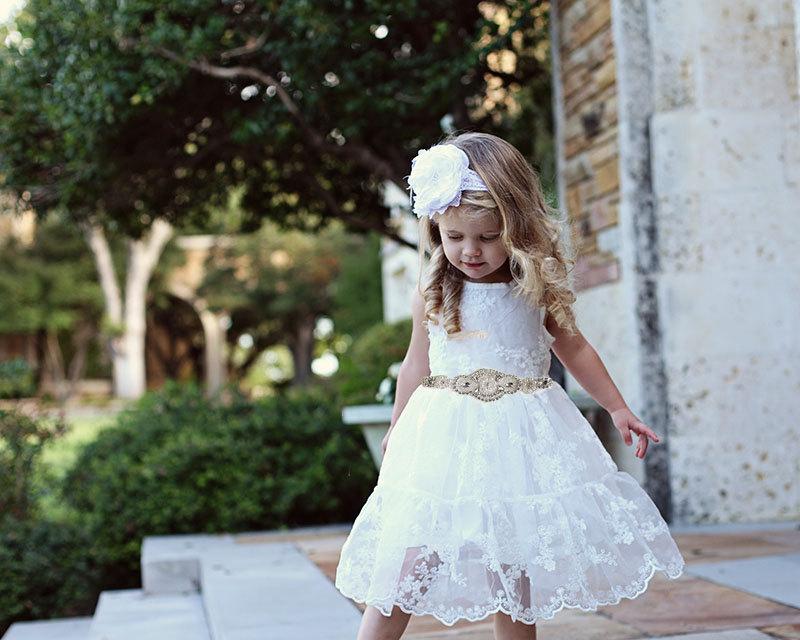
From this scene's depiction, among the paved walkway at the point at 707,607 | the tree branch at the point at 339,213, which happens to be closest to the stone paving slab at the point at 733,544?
the paved walkway at the point at 707,607

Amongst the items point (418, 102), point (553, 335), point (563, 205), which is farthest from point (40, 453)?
point (553, 335)

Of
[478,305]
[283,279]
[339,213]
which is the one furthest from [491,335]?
[283,279]

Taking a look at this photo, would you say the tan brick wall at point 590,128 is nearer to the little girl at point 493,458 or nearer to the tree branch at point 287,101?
the tree branch at point 287,101

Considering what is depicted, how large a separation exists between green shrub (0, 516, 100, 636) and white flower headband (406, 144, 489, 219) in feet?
11.4

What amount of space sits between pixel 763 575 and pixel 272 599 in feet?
5.59

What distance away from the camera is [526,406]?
2277mm

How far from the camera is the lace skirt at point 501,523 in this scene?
212 cm

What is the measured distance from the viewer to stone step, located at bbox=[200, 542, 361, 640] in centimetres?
310

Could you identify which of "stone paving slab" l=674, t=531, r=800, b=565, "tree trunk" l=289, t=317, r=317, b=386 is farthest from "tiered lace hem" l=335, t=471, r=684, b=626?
"tree trunk" l=289, t=317, r=317, b=386

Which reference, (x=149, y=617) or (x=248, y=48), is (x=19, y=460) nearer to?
(x=149, y=617)

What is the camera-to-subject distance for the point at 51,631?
4277 mm

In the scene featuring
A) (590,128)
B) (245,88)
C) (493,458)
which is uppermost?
(245,88)

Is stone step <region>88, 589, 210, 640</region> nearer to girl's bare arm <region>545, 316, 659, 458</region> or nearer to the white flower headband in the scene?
girl's bare arm <region>545, 316, 659, 458</region>

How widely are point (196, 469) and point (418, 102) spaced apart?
7.43 ft
